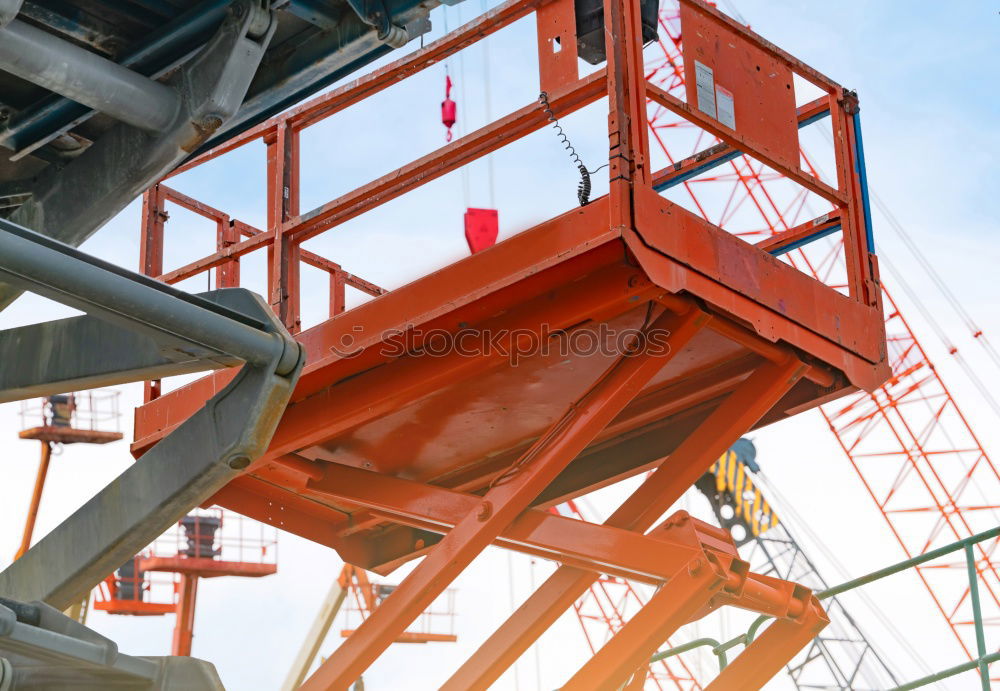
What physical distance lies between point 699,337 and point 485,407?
1477mm

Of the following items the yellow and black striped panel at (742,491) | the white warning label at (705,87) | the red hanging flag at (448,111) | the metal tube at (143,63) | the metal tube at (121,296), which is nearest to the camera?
the metal tube at (121,296)

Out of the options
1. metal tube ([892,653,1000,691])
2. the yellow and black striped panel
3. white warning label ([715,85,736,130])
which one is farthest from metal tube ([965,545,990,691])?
the yellow and black striped panel

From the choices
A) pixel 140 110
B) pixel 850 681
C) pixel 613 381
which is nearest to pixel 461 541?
pixel 613 381

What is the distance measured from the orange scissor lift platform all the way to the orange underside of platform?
0.7 inches

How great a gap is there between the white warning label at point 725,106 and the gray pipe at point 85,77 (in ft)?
11.8

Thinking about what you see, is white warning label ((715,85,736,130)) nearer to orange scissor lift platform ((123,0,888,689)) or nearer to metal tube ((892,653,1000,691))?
orange scissor lift platform ((123,0,888,689))

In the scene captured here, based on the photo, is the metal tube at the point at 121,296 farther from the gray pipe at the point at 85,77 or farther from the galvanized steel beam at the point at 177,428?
the gray pipe at the point at 85,77

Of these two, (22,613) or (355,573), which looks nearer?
(22,613)

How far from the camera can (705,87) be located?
27.5ft

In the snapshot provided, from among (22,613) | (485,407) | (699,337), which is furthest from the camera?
(485,407)

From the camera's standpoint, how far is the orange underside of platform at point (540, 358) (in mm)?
7758

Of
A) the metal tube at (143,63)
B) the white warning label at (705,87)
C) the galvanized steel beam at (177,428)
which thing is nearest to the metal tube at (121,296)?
the galvanized steel beam at (177,428)

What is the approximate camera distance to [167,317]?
14.7 feet

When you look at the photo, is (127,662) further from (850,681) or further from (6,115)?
(850,681)
